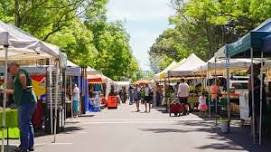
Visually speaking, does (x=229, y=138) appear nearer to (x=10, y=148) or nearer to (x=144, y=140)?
(x=144, y=140)

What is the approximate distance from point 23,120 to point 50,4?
2067cm

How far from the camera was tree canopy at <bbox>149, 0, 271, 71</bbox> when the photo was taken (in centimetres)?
3070

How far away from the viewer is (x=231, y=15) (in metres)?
32.6

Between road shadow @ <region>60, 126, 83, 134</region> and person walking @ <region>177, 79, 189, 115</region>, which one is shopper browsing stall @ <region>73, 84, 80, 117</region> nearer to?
person walking @ <region>177, 79, 189, 115</region>

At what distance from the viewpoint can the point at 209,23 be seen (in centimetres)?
5019

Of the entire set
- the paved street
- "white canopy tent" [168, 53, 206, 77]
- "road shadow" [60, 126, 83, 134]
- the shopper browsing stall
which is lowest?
the paved street

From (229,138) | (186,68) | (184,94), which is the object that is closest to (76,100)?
(184,94)

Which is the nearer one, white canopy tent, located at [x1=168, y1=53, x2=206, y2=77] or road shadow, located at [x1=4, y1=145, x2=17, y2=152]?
road shadow, located at [x1=4, y1=145, x2=17, y2=152]

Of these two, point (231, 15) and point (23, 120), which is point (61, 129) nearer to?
point (23, 120)

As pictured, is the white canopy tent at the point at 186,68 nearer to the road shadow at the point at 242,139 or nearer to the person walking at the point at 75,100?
the person walking at the point at 75,100

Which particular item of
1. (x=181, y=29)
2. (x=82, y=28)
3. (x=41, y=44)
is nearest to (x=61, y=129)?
(x=41, y=44)

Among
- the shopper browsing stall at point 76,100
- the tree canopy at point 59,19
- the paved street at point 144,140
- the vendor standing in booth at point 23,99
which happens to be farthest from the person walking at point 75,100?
the vendor standing in booth at point 23,99

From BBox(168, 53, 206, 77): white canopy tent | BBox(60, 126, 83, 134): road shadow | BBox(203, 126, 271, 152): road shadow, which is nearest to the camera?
BBox(203, 126, 271, 152): road shadow

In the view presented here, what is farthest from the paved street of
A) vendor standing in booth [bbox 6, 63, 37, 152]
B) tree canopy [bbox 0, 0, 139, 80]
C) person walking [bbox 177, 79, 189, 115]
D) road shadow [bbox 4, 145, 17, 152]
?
tree canopy [bbox 0, 0, 139, 80]
